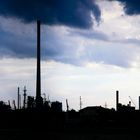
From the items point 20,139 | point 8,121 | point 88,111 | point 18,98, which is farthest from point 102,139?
point 18,98

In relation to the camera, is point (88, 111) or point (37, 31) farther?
point (88, 111)

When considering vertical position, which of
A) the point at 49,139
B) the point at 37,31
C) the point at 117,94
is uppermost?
the point at 37,31

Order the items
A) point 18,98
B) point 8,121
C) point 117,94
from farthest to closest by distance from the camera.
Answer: point 18,98 < point 117,94 < point 8,121

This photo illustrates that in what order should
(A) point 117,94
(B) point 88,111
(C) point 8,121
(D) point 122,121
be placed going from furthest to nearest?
(A) point 117,94
(B) point 88,111
(D) point 122,121
(C) point 8,121

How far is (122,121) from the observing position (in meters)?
66.8

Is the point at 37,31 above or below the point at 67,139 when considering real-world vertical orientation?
above

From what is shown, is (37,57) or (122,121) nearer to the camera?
(37,57)

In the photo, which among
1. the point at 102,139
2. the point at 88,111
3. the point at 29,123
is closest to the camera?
the point at 102,139

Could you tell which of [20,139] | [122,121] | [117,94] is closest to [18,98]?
[117,94]

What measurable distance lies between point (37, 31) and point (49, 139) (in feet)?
99.8

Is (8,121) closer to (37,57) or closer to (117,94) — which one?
(37,57)

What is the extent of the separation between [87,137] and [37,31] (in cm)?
3090

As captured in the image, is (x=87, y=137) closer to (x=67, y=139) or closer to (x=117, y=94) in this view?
(x=67, y=139)

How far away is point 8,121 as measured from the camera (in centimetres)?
6194
